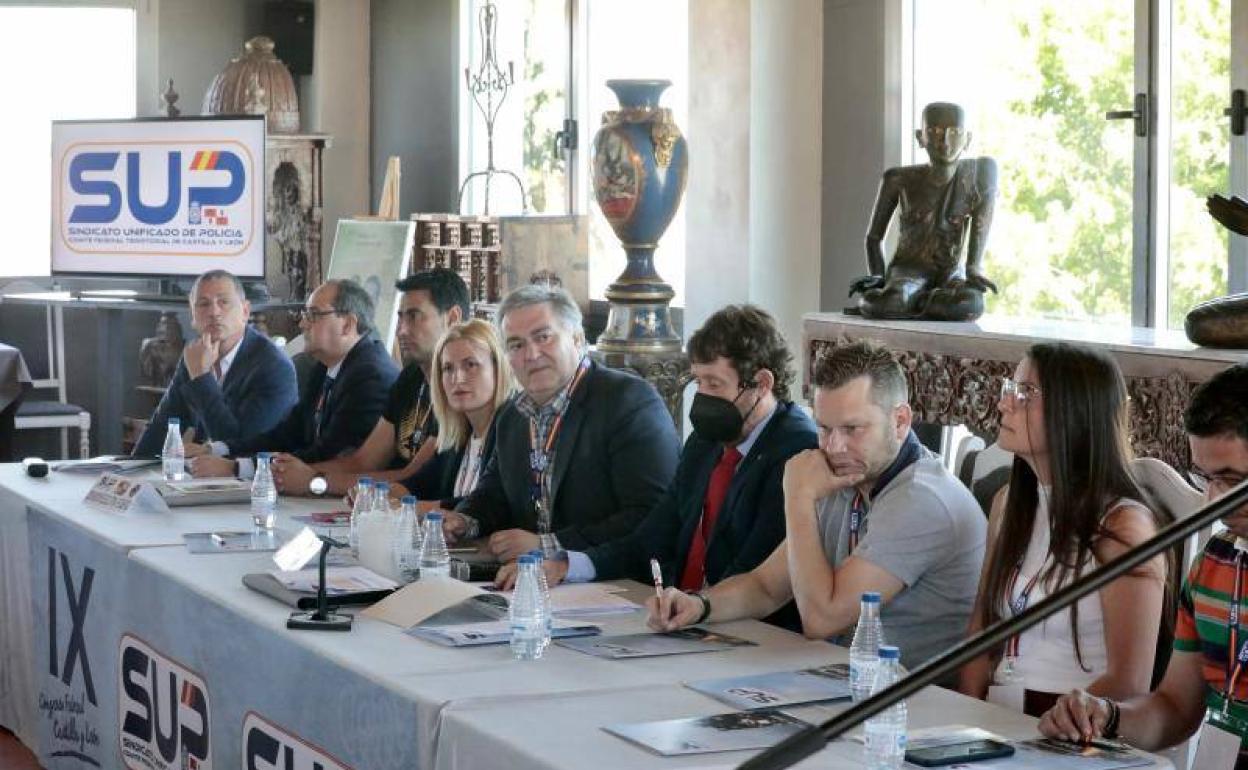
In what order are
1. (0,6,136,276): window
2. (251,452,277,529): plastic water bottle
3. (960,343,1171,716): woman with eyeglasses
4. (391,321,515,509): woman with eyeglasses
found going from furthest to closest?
(0,6,136,276): window < (391,321,515,509): woman with eyeglasses < (251,452,277,529): plastic water bottle < (960,343,1171,716): woman with eyeglasses

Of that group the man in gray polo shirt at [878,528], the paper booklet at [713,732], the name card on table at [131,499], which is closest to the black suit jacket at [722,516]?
the man in gray polo shirt at [878,528]

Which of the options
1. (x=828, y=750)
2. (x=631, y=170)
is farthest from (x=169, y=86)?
(x=828, y=750)

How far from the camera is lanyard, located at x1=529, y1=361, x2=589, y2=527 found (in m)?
4.25

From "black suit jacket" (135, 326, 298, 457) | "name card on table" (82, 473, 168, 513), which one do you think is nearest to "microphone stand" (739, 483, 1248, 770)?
"name card on table" (82, 473, 168, 513)

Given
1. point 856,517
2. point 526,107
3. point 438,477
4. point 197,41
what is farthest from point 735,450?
point 197,41

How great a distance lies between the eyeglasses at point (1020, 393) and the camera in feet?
9.52

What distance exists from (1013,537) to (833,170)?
317cm

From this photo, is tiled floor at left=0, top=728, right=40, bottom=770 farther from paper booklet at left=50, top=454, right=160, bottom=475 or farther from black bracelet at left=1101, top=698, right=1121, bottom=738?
black bracelet at left=1101, top=698, right=1121, bottom=738

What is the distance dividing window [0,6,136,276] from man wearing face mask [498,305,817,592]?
6820 mm

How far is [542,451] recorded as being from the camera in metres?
4.28

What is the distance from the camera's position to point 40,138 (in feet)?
32.1

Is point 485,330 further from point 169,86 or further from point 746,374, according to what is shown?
point 169,86

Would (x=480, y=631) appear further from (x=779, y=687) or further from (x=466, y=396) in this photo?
(x=466, y=396)

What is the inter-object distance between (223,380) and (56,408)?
3192mm
